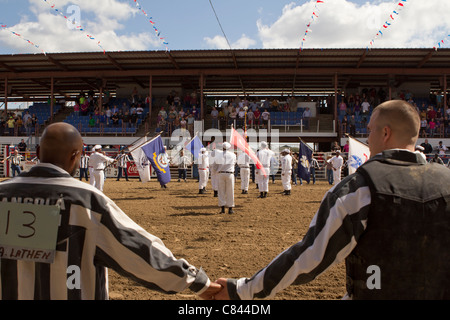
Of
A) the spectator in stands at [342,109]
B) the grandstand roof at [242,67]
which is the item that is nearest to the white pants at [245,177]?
the grandstand roof at [242,67]

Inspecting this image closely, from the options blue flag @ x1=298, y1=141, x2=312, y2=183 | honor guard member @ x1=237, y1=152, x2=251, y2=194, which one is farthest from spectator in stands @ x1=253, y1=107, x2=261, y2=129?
honor guard member @ x1=237, y1=152, x2=251, y2=194

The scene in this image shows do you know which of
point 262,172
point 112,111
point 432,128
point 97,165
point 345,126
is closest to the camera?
point 97,165

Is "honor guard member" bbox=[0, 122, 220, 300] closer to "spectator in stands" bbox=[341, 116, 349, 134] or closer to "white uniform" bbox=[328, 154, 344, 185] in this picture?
"white uniform" bbox=[328, 154, 344, 185]

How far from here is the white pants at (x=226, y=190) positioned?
1077 cm

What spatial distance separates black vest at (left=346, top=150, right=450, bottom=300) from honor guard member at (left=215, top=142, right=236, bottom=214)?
8799 millimetres

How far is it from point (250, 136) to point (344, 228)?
23.4 metres

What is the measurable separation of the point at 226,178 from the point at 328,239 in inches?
345

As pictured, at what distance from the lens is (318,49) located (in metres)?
24.5

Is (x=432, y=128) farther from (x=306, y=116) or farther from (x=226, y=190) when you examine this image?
(x=226, y=190)

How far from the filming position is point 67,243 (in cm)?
210

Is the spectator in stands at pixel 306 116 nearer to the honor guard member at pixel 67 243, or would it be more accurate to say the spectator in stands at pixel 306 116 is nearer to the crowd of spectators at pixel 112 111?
the crowd of spectators at pixel 112 111

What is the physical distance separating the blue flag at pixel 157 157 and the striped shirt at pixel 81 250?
11.3 meters

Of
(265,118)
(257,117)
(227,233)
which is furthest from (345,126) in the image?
(227,233)

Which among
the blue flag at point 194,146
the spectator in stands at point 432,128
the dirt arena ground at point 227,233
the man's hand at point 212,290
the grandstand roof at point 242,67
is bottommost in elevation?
the dirt arena ground at point 227,233
